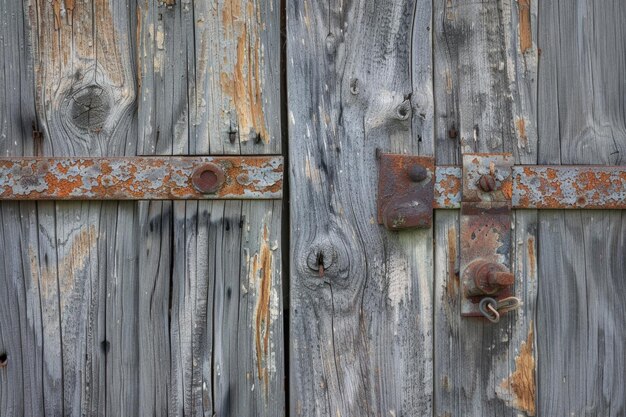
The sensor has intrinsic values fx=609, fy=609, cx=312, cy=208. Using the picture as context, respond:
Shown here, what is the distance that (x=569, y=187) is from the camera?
1229 mm

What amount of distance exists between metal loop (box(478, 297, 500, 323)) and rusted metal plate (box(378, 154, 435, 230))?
19 centimetres

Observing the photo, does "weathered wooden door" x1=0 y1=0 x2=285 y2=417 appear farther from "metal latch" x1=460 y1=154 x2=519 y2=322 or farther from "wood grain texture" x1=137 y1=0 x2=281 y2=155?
"metal latch" x1=460 y1=154 x2=519 y2=322

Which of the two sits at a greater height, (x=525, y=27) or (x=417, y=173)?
(x=525, y=27)

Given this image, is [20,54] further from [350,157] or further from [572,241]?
[572,241]

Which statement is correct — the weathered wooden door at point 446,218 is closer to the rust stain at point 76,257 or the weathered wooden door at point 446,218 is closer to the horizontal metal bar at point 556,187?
the horizontal metal bar at point 556,187

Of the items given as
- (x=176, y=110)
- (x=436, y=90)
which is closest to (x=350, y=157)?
(x=436, y=90)

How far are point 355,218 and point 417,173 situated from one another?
0.15 metres

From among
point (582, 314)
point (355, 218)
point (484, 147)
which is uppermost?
point (484, 147)

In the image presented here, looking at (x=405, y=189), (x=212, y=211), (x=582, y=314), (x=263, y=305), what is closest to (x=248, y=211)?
(x=212, y=211)

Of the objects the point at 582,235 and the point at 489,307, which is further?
the point at 582,235

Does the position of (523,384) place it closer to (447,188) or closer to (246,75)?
(447,188)

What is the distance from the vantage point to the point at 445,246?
1.24 meters

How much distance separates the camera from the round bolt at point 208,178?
3.88ft

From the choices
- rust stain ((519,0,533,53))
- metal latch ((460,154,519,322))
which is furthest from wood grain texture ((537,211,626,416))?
rust stain ((519,0,533,53))
